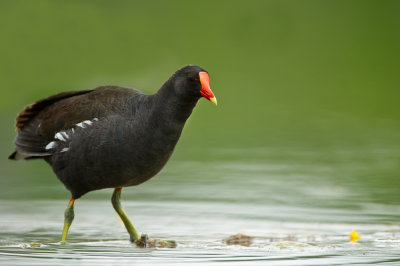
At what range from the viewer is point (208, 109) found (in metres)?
16.3

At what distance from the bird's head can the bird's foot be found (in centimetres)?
119

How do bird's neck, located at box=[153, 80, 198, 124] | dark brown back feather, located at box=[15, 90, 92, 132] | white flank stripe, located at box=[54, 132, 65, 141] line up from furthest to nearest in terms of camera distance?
dark brown back feather, located at box=[15, 90, 92, 132]
white flank stripe, located at box=[54, 132, 65, 141]
bird's neck, located at box=[153, 80, 198, 124]

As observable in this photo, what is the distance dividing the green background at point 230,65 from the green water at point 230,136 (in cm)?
4

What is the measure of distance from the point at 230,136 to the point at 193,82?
264 inches

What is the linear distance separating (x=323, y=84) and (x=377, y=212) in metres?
9.63

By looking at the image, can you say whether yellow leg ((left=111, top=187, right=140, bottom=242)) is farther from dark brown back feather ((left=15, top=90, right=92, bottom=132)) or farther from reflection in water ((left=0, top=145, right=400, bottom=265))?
dark brown back feather ((left=15, top=90, right=92, bottom=132))

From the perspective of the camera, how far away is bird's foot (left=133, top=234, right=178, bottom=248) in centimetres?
729

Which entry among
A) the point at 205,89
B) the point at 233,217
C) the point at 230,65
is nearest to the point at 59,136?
the point at 205,89

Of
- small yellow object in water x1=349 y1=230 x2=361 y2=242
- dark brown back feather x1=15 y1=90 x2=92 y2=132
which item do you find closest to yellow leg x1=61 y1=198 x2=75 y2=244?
dark brown back feather x1=15 y1=90 x2=92 y2=132

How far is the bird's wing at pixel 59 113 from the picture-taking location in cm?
759

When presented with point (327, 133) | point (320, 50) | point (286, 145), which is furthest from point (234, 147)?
point (320, 50)

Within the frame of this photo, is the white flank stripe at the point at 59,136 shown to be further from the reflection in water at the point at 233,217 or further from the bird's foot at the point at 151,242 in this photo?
the bird's foot at the point at 151,242

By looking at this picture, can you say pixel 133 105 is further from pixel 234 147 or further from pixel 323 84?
pixel 323 84

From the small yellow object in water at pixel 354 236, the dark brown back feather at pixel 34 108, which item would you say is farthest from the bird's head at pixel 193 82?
the small yellow object in water at pixel 354 236
